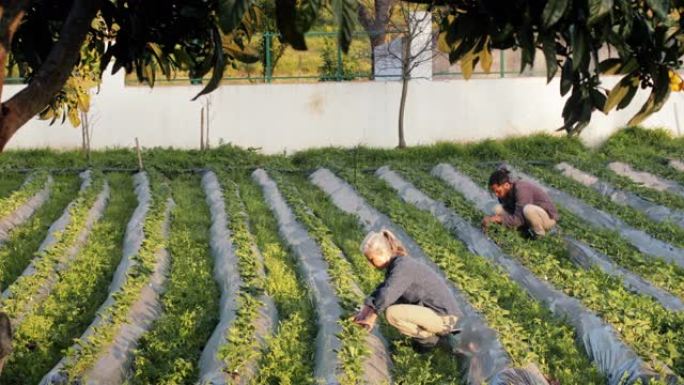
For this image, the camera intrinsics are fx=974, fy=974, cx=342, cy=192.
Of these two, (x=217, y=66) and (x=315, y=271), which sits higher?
(x=217, y=66)

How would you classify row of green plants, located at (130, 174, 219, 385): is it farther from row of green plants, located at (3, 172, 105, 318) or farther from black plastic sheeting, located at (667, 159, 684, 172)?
black plastic sheeting, located at (667, 159, 684, 172)

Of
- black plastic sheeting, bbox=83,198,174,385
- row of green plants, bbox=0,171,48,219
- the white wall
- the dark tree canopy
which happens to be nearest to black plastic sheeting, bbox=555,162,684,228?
the white wall

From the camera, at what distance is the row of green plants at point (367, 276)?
247 inches

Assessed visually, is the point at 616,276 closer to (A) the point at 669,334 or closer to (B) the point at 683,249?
(B) the point at 683,249

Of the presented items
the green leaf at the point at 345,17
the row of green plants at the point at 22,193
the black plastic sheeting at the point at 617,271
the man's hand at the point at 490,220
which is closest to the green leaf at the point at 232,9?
the green leaf at the point at 345,17

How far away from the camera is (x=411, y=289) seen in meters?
6.50

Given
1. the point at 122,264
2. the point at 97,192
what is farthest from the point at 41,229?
the point at 122,264

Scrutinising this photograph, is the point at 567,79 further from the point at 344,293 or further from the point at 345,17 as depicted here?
the point at 344,293

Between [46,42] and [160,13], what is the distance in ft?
1.65

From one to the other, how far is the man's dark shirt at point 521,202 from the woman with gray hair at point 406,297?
399 centimetres

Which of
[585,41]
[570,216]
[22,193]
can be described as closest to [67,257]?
[22,193]

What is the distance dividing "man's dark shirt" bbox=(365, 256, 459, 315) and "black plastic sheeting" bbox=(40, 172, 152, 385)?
2.01m

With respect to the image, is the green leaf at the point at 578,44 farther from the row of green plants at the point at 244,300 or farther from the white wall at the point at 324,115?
the white wall at the point at 324,115

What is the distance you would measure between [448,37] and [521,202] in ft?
→ 25.0
